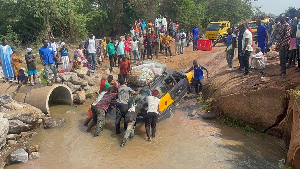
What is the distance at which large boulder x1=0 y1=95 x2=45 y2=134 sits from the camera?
8.88 meters

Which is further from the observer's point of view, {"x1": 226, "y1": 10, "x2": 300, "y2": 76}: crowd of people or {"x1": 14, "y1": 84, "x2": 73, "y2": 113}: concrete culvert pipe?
{"x1": 14, "y1": 84, "x2": 73, "y2": 113}: concrete culvert pipe

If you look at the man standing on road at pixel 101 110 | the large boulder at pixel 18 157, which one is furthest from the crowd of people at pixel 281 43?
the large boulder at pixel 18 157

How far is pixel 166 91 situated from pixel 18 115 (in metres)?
4.98

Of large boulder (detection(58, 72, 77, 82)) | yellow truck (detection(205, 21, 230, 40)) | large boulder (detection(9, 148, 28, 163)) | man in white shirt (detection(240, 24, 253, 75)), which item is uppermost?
yellow truck (detection(205, 21, 230, 40))

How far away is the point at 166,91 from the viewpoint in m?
10.1

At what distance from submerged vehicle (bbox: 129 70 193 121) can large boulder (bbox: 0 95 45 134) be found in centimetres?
355

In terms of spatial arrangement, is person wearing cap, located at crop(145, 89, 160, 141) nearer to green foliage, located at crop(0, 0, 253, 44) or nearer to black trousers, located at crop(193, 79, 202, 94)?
black trousers, located at crop(193, 79, 202, 94)

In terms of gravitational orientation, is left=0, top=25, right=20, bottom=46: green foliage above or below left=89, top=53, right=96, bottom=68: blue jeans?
above

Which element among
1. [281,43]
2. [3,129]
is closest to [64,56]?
[3,129]

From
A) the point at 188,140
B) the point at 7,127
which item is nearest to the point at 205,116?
the point at 188,140

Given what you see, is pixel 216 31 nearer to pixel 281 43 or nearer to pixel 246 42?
pixel 246 42

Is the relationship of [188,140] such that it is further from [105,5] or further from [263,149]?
[105,5]

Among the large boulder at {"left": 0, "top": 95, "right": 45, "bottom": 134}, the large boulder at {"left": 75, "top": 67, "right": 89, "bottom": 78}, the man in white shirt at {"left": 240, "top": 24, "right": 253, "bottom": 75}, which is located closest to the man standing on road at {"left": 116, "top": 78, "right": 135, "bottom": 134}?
the large boulder at {"left": 0, "top": 95, "right": 45, "bottom": 134}

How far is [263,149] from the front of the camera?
7.89m
